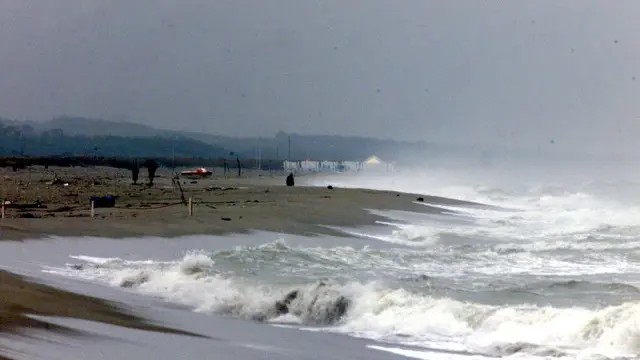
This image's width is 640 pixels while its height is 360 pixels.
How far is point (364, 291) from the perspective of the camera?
1555 cm

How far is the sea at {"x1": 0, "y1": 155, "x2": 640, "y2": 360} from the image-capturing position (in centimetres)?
1201

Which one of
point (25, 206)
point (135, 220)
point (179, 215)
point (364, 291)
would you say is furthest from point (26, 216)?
point (364, 291)

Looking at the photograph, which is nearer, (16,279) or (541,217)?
(16,279)

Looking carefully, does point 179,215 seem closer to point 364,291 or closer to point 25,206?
point 25,206

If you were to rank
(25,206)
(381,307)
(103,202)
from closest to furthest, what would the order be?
(381,307), (25,206), (103,202)

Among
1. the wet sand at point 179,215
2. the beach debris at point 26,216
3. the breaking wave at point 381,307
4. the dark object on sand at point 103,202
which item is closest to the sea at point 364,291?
the breaking wave at point 381,307

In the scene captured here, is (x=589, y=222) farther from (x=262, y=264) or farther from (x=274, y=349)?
(x=274, y=349)

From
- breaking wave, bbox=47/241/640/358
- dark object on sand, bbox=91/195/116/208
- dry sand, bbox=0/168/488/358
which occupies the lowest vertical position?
breaking wave, bbox=47/241/640/358

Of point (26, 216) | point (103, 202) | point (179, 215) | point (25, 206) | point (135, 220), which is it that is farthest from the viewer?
point (103, 202)

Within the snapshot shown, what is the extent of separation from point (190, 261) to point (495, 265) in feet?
24.7

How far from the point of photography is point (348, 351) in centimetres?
1177

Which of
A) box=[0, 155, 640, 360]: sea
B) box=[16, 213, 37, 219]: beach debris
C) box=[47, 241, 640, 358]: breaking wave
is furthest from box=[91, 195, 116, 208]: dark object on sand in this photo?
box=[47, 241, 640, 358]: breaking wave

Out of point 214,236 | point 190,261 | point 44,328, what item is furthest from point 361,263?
point 44,328

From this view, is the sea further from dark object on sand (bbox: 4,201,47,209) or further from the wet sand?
dark object on sand (bbox: 4,201,47,209)
